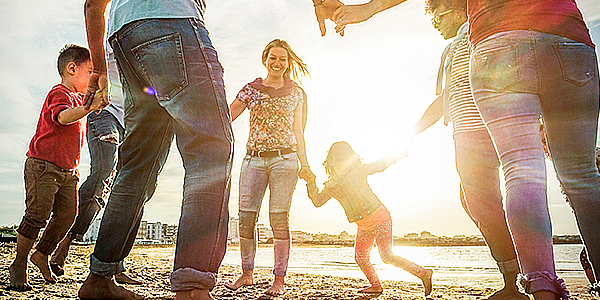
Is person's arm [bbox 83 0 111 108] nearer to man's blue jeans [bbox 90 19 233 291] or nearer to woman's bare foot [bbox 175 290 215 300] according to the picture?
man's blue jeans [bbox 90 19 233 291]

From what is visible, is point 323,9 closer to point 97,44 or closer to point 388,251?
point 97,44

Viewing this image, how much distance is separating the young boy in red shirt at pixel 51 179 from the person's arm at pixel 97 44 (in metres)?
0.77

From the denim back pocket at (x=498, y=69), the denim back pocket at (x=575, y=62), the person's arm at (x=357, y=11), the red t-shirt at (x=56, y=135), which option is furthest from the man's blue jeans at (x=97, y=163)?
the denim back pocket at (x=575, y=62)

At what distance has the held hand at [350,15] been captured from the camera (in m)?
2.51

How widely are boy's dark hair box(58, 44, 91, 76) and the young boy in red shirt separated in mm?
246

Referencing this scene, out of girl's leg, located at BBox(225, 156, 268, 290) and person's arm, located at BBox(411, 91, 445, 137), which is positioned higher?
person's arm, located at BBox(411, 91, 445, 137)

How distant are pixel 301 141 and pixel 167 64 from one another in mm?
2574

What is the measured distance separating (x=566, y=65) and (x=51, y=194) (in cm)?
344

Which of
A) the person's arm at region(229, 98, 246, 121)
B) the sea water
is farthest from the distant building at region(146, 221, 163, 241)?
the person's arm at region(229, 98, 246, 121)

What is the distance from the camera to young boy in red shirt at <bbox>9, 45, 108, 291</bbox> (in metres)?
2.92

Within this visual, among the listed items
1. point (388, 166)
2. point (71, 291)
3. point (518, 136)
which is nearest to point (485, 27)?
point (518, 136)

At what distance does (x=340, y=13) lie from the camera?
2723 millimetres

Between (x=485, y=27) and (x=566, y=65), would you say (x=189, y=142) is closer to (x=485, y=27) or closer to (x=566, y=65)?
(x=485, y=27)

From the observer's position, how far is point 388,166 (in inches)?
154
